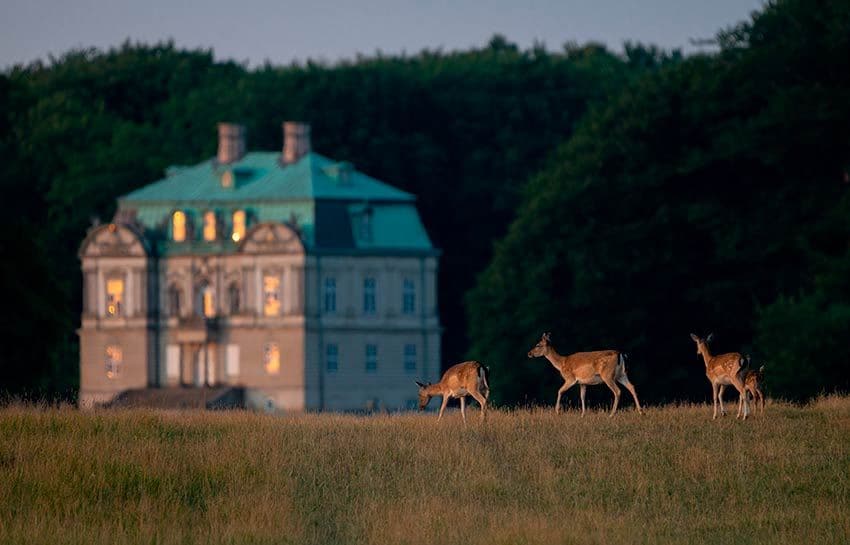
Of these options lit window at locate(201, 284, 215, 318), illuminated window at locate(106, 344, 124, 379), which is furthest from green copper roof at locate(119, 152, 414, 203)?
illuminated window at locate(106, 344, 124, 379)

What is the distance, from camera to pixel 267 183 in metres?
123

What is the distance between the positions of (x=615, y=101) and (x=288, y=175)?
23044mm

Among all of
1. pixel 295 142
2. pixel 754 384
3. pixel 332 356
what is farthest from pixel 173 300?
pixel 754 384

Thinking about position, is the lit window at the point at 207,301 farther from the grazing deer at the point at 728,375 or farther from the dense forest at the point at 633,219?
the grazing deer at the point at 728,375

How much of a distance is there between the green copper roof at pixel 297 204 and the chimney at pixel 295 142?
474 mm

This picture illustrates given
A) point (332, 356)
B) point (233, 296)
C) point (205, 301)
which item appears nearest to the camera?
point (332, 356)

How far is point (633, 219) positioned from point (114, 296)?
98.4 ft

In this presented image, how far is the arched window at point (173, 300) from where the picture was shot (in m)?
122

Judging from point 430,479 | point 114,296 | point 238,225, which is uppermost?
point 238,225

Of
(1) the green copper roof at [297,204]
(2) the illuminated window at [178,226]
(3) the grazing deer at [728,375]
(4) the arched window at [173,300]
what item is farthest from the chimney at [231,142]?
(3) the grazing deer at [728,375]

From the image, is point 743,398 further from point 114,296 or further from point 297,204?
point 114,296

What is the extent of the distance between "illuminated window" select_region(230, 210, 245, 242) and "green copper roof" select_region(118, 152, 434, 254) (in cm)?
30

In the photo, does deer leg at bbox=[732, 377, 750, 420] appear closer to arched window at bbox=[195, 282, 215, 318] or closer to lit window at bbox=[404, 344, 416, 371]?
lit window at bbox=[404, 344, 416, 371]

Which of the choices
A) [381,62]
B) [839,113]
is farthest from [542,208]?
[381,62]
